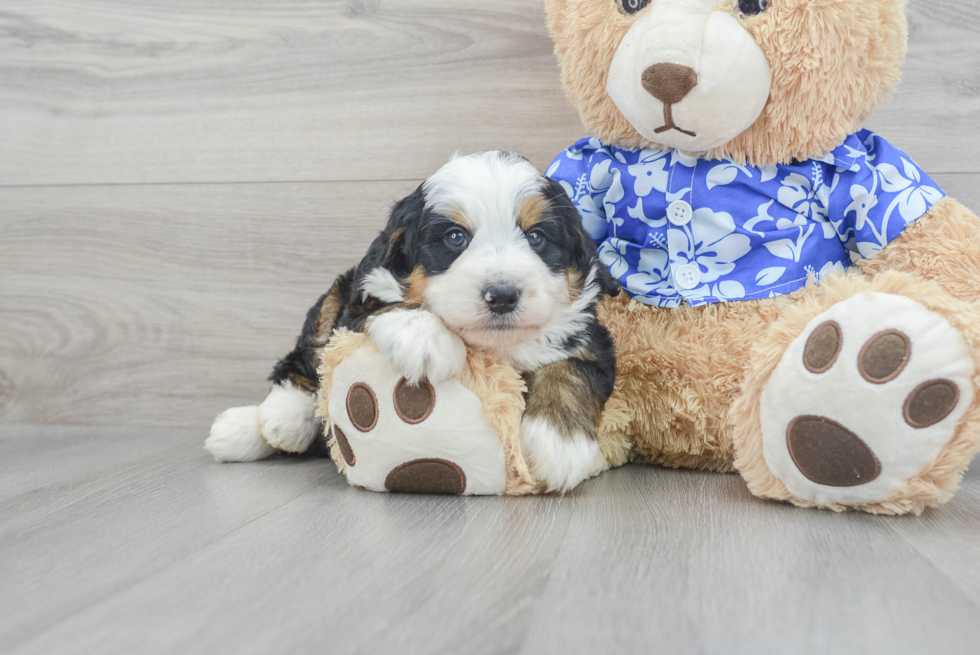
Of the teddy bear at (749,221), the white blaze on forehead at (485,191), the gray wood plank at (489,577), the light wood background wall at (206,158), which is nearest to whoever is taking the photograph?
the gray wood plank at (489,577)

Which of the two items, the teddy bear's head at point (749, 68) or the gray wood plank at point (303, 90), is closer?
the teddy bear's head at point (749, 68)

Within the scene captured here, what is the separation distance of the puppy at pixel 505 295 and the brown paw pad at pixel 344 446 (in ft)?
0.57

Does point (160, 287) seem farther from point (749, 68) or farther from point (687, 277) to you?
point (749, 68)

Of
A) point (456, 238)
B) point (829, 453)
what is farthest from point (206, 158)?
point (829, 453)

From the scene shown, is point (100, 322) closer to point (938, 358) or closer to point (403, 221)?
point (403, 221)

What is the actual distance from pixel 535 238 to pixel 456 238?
13 cm

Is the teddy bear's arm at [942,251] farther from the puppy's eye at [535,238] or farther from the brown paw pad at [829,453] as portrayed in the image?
the puppy's eye at [535,238]

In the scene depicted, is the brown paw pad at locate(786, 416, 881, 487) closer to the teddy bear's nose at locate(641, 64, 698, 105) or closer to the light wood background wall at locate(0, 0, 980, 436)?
the teddy bear's nose at locate(641, 64, 698, 105)

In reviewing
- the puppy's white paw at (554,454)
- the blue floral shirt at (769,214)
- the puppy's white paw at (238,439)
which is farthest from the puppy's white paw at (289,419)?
the blue floral shirt at (769,214)

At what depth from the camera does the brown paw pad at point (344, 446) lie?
126 cm

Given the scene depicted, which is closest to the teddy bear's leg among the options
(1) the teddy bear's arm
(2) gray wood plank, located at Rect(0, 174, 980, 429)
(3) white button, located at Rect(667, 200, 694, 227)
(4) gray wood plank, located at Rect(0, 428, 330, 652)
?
(1) the teddy bear's arm

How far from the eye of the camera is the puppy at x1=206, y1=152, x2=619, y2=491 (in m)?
1.15

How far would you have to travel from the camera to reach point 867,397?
100 centimetres

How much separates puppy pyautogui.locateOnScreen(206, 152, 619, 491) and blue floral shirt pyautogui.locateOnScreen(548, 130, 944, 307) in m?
0.18
